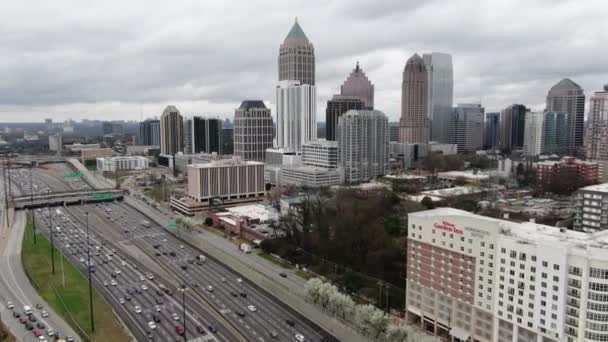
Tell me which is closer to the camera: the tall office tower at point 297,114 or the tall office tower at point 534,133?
the tall office tower at point 297,114

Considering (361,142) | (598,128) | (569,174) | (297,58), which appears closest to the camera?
(569,174)

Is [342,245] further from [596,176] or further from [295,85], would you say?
[295,85]

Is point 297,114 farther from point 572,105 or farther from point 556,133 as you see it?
point 572,105

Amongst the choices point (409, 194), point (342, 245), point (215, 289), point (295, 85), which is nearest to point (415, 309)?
point (342, 245)

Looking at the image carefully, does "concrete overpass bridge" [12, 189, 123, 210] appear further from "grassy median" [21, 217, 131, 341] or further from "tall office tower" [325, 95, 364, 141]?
"tall office tower" [325, 95, 364, 141]

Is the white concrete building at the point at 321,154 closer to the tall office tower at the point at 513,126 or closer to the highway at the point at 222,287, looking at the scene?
the highway at the point at 222,287

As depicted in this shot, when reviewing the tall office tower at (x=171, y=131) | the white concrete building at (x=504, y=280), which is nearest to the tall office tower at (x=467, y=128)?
the tall office tower at (x=171, y=131)

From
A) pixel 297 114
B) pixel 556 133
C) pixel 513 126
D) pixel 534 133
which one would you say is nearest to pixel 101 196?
pixel 297 114
